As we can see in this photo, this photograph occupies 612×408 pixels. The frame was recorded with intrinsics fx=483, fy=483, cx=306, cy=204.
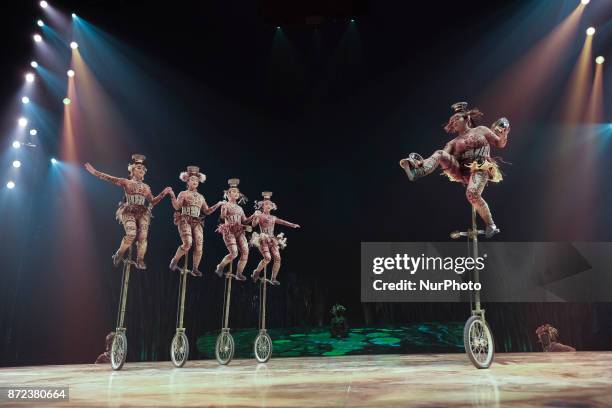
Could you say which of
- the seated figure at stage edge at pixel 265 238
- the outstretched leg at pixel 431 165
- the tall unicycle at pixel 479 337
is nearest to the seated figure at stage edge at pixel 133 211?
the seated figure at stage edge at pixel 265 238

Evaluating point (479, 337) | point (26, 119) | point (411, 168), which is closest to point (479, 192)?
point (411, 168)

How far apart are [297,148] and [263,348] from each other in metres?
4.21

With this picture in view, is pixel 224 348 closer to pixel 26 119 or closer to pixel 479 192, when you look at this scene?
pixel 479 192

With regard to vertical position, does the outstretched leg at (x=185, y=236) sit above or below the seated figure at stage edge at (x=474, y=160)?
below

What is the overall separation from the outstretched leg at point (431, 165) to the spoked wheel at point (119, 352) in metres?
4.24

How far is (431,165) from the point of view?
4.43 meters

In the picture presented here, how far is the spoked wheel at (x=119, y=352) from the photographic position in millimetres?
6129

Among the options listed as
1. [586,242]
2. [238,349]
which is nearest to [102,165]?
[238,349]

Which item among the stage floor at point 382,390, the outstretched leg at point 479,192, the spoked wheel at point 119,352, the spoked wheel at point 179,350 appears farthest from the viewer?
the spoked wheel at point 179,350

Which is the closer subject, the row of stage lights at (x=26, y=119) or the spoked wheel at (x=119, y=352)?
the spoked wheel at (x=119, y=352)

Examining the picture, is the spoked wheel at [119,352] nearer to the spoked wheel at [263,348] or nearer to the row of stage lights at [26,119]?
the spoked wheel at [263,348]

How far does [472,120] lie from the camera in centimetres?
511

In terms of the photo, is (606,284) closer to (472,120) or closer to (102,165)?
(472,120)

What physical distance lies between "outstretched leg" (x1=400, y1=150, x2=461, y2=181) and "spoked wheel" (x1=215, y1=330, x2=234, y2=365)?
13.7 feet
